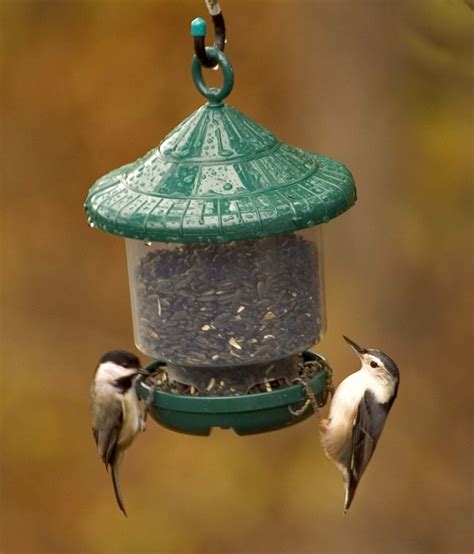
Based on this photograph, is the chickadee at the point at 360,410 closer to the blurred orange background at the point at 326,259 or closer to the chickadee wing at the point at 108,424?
the chickadee wing at the point at 108,424

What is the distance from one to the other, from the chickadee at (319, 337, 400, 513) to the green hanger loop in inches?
34.3

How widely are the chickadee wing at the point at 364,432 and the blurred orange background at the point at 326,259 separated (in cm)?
174

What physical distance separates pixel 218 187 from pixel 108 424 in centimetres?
90

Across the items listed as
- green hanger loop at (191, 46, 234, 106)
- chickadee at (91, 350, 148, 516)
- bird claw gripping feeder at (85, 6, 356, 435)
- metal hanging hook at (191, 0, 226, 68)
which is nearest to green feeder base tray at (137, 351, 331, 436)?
bird claw gripping feeder at (85, 6, 356, 435)

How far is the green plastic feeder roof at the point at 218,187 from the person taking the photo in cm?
423

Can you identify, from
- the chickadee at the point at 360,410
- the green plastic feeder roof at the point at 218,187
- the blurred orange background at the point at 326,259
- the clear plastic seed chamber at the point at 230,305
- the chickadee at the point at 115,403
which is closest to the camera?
the green plastic feeder roof at the point at 218,187

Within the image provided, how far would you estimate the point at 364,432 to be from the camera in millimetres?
4898

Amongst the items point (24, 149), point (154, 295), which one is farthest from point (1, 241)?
point (154, 295)

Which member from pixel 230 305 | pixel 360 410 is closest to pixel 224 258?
pixel 230 305

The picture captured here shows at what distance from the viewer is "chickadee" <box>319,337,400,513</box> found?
15.9 feet

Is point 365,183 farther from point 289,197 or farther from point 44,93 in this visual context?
point 289,197

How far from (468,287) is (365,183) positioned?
26.1 inches

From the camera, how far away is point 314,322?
4637 millimetres

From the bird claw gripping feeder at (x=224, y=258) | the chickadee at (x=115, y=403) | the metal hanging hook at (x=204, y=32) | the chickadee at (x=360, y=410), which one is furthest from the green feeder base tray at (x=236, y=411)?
the metal hanging hook at (x=204, y=32)
